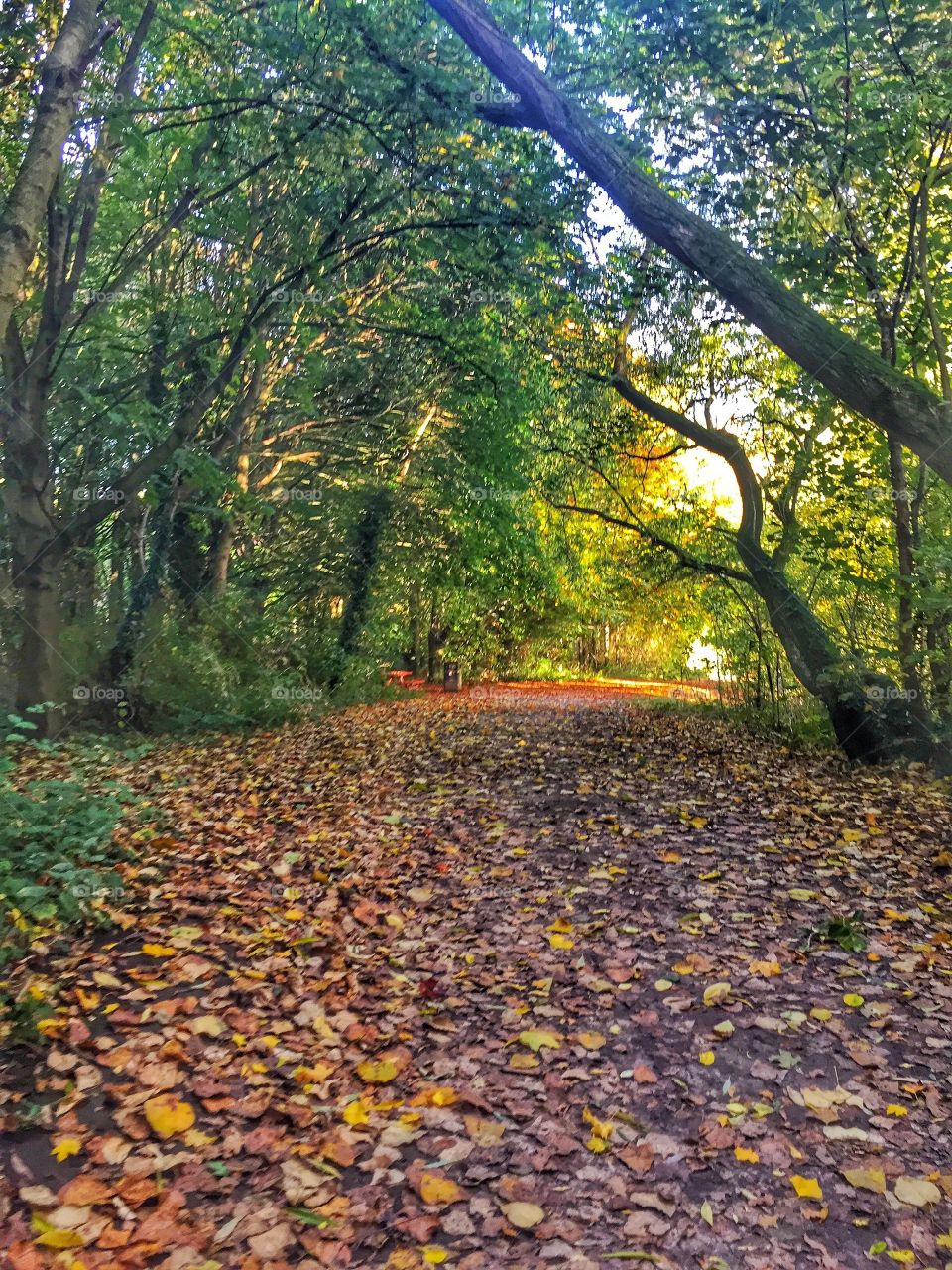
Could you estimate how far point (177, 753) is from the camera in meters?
10.8

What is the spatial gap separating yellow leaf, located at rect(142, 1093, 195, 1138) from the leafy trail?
1 centimetres

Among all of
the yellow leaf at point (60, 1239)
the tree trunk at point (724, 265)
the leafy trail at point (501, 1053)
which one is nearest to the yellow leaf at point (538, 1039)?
the leafy trail at point (501, 1053)

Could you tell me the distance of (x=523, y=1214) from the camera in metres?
3.31

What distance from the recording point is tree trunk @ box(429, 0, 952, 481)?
6145 millimetres

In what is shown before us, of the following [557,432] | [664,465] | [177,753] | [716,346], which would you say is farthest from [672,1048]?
[664,465]

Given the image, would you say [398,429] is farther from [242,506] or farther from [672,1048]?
[672,1048]

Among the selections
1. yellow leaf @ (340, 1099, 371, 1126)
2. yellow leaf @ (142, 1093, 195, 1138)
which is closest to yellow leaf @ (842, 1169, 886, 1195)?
yellow leaf @ (340, 1099, 371, 1126)

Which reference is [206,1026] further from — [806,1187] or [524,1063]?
[806,1187]

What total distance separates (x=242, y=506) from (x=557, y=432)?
24.3 feet

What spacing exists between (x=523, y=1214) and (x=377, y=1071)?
3.61 ft

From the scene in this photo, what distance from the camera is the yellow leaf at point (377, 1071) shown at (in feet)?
13.7

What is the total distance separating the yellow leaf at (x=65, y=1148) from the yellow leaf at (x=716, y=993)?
297 centimetres

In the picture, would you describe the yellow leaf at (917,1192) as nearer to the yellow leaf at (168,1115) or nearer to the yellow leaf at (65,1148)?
the yellow leaf at (168,1115)

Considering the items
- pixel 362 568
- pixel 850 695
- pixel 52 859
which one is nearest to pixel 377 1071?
pixel 52 859
